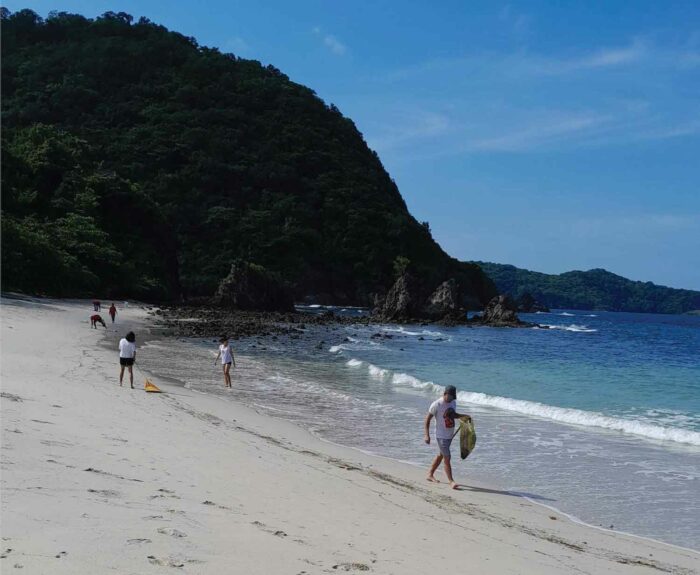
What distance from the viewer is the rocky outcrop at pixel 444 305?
72.1 metres

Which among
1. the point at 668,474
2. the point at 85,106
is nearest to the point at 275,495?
the point at 668,474

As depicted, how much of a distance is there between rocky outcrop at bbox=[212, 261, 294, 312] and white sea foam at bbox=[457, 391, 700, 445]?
49084 millimetres

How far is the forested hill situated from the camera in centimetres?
6769

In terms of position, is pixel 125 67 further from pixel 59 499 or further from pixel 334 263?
pixel 59 499

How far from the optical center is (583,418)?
16578 mm

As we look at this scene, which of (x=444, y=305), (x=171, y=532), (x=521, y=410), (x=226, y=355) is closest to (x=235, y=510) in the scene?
(x=171, y=532)

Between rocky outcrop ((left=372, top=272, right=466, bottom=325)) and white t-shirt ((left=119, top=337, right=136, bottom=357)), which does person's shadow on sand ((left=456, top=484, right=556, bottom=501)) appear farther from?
rocky outcrop ((left=372, top=272, right=466, bottom=325))

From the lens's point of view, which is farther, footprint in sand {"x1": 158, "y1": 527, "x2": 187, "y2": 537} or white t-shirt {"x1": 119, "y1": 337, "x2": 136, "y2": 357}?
white t-shirt {"x1": 119, "y1": 337, "x2": 136, "y2": 357}

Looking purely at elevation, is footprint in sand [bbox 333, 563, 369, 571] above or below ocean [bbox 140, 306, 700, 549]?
above

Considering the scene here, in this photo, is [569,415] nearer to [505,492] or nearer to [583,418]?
[583,418]

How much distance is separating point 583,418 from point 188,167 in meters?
93.0

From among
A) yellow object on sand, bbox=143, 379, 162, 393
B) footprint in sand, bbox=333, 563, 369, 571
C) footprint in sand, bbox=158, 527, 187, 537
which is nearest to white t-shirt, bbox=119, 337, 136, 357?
yellow object on sand, bbox=143, 379, 162, 393

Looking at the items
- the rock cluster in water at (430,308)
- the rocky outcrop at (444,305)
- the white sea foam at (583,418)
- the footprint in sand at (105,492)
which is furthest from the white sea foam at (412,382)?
the rocky outcrop at (444,305)

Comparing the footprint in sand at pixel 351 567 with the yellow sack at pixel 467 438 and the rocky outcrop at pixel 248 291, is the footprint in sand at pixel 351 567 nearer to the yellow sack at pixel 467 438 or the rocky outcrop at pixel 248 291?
the yellow sack at pixel 467 438
